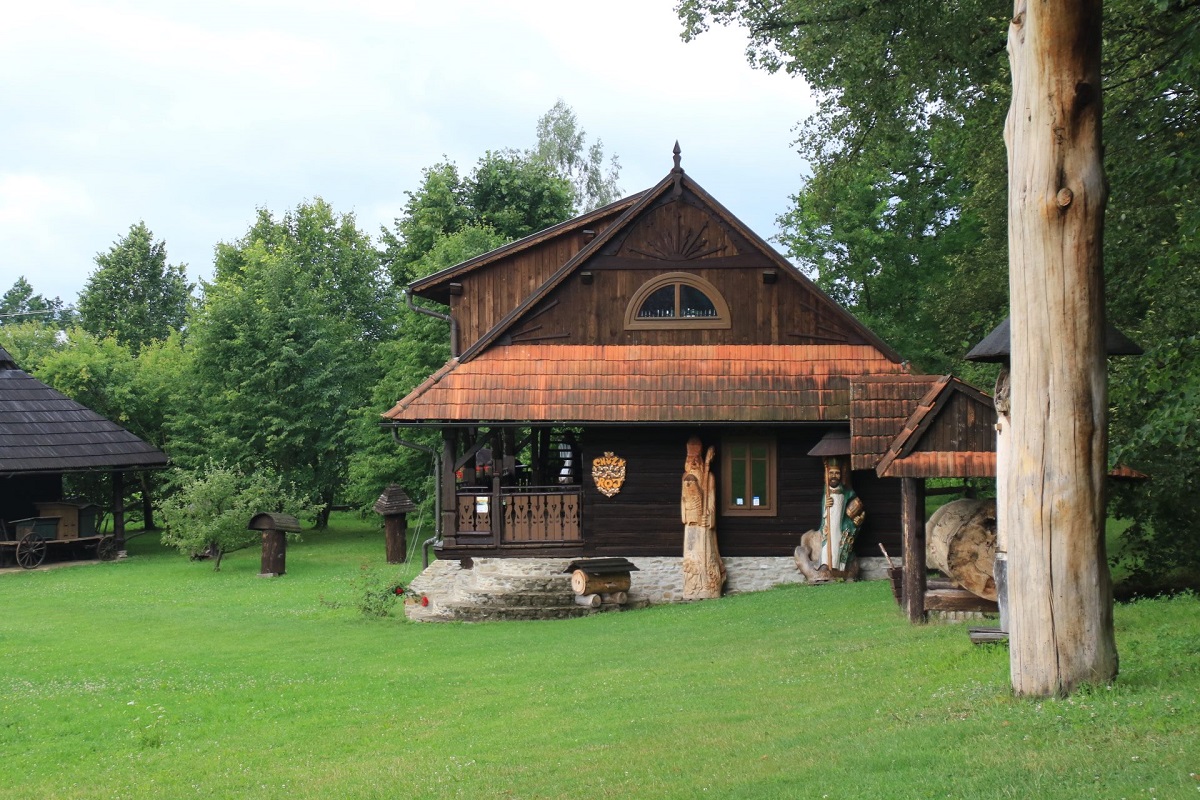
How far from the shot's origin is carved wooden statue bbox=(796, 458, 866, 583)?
19.7 m

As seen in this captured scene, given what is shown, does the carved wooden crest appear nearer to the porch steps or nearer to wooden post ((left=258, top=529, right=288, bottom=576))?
Result: the porch steps

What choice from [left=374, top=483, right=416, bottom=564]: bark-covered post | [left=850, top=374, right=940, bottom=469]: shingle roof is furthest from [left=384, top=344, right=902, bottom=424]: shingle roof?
[left=374, top=483, right=416, bottom=564]: bark-covered post

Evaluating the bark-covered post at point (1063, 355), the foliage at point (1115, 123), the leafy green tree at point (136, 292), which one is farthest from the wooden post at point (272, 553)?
the leafy green tree at point (136, 292)

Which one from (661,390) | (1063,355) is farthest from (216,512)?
(1063,355)

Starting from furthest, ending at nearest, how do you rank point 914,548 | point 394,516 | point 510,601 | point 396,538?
point 396,538, point 394,516, point 510,601, point 914,548

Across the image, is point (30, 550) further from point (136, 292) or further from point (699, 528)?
point (136, 292)

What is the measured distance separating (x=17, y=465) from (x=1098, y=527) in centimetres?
2754

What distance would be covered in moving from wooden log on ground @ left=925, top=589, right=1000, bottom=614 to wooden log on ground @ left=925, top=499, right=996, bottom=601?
0.08 m

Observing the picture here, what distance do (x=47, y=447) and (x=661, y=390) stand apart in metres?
18.5

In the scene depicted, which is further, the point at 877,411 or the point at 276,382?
the point at 276,382

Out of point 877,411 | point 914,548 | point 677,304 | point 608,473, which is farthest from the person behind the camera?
point 677,304

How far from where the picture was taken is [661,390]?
1998cm

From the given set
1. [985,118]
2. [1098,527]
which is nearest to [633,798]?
[1098,527]

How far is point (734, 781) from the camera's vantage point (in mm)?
7281
